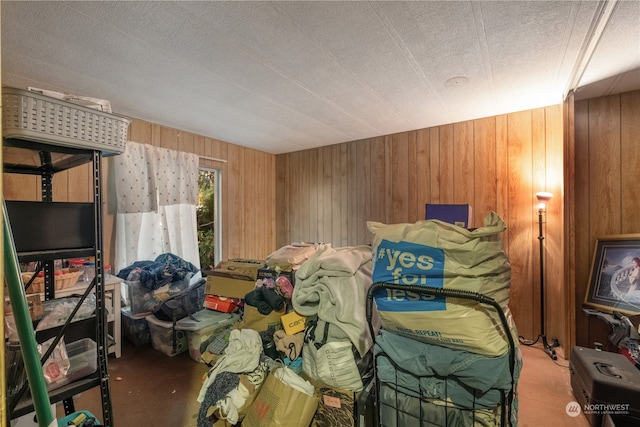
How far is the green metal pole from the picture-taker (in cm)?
69

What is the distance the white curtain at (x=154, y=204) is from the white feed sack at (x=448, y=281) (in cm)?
272

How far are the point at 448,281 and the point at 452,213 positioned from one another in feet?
6.16

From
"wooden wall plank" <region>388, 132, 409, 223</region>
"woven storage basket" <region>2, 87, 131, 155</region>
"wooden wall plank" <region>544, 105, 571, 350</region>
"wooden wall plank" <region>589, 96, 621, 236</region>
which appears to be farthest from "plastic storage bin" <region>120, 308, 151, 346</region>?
"wooden wall plank" <region>589, 96, 621, 236</region>

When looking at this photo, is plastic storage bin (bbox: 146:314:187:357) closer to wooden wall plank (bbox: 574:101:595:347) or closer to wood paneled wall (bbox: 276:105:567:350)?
wood paneled wall (bbox: 276:105:567:350)

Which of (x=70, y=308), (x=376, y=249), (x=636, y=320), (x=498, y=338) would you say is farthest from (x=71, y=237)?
(x=636, y=320)

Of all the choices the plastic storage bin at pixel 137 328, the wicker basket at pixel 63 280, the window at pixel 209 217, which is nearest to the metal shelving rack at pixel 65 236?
the wicker basket at pixel 63 280

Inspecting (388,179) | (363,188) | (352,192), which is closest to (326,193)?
(352,192)

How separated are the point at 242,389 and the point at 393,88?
2.26m

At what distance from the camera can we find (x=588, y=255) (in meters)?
2.61

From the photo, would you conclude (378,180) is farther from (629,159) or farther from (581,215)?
(629,159)

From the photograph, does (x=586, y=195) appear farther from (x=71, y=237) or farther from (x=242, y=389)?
(x=71, y=237)

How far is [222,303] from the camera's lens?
2.39 m

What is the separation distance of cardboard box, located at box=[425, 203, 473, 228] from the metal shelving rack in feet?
8.40

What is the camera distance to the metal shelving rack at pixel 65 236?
100cm
